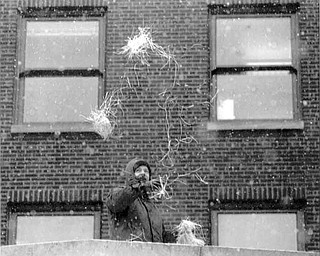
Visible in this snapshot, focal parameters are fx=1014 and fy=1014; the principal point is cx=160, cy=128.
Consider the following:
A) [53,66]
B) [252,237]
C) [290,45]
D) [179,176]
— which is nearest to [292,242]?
[252,237]

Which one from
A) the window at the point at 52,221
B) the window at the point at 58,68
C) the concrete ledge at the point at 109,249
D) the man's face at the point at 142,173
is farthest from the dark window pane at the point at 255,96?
the concrete ledge at the point at 109,249

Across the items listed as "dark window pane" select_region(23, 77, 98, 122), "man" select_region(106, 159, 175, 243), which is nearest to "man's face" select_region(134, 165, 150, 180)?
"man" select_region(106, 159, 175, 243)

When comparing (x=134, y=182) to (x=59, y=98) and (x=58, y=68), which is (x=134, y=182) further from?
(x=58, y=68)

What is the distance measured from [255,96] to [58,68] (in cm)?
322

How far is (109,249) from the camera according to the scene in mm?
10219

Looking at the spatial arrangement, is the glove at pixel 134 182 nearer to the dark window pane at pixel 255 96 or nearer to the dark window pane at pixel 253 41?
the dark window pane at pixel 255 96

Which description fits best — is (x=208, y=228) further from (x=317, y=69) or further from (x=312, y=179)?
(x=317, y=69)

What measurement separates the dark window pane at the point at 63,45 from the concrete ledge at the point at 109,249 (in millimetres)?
6427

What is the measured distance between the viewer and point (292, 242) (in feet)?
51.1

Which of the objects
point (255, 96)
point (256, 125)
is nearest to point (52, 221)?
point (256, 125)

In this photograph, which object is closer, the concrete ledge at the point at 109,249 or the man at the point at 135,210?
the concrete ledge at the point at 109,249

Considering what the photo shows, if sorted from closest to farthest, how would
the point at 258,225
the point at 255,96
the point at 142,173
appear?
the point at 142,173 → the point at 258,225 → the point at 255,96

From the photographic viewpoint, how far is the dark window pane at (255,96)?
16.2 metres

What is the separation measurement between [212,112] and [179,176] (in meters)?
1.25
